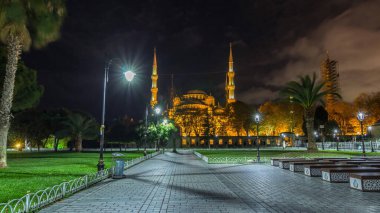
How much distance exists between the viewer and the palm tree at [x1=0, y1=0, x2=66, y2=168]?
17750mm

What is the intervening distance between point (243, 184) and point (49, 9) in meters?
15.2

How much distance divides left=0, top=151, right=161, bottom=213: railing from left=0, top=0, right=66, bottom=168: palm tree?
9.17 m

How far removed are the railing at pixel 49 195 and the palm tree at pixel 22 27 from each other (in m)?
9.17

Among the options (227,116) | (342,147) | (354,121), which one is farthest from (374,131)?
(227,116)

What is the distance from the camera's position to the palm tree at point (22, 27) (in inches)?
699

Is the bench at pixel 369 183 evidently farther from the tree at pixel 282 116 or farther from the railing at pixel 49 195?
the tree at pixel 282 116

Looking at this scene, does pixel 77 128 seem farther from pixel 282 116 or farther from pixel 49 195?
pixel 49 195

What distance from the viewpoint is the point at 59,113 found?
2608 inches

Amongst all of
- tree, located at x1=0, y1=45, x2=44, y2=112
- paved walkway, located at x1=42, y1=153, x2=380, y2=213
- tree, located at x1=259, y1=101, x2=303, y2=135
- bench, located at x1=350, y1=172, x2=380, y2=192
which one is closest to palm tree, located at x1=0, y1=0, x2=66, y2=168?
tree, located at x1=0, y1=45, x2=44, y2=112

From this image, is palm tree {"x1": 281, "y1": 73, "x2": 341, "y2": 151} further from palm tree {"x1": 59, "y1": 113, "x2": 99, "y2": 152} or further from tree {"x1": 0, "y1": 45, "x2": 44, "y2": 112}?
palm tree {"x1": 59, "y1": 113, "x2": 99, "y2": 152}

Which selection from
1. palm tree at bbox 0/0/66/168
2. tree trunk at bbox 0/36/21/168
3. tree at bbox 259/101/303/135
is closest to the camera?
palm tree at bbox 0/0/66/168

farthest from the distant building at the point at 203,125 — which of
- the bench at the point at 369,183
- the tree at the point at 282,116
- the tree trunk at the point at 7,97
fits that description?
the bench at the point at 369,183

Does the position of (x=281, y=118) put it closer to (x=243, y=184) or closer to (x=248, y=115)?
(x=248, y=115)

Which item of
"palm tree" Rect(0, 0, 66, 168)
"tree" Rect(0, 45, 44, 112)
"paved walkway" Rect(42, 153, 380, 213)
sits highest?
"palm tree" Rect(0, 0, 66, 168)
